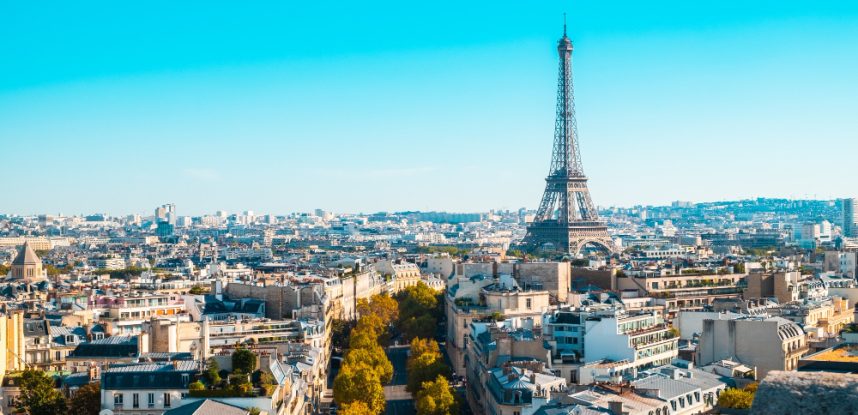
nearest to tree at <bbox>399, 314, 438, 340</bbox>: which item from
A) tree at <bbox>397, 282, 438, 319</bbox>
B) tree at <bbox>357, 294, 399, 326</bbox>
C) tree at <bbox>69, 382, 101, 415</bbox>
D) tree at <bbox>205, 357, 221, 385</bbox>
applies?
tree at <bbox>397, 282, 438, 319</bbox>

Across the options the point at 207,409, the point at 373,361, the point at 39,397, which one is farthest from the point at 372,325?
the point at 207,409

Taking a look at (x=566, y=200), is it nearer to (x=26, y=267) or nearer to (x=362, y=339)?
(x=26, y=267)

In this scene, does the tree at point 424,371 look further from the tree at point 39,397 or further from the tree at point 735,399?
the tree at point 735,399

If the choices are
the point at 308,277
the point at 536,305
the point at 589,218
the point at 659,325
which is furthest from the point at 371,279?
the point at 589,218

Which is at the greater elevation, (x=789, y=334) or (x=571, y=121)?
(x=571, y=121)

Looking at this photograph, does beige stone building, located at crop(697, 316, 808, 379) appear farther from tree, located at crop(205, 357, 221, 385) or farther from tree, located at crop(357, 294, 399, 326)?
tree, located at crop(357, 294, 399, 326)

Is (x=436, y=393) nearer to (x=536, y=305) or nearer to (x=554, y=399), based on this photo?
(x=554, y=399)
